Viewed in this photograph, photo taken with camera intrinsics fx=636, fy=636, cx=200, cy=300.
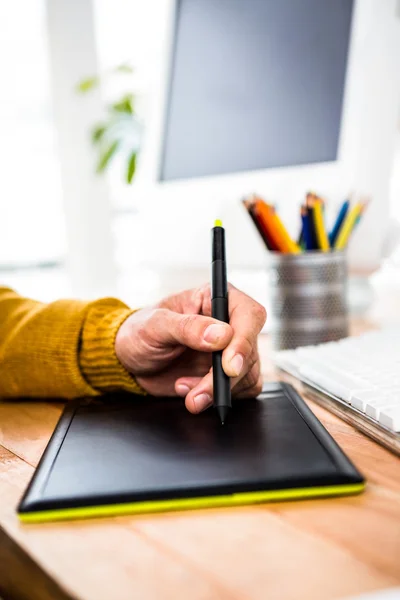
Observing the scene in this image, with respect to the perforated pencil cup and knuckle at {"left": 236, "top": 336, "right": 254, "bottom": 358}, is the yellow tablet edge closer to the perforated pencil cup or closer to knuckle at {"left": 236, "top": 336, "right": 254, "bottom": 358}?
knuckle at {"left": 236, "top": 336, "right": 254, "bottom": 358}

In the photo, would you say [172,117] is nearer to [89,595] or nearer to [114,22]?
[89,595]

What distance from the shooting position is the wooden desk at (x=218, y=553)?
0.83 ft

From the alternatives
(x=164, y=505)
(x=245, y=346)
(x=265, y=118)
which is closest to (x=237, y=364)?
(x=245, y=346)

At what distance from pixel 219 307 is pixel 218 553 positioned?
24 centimetres

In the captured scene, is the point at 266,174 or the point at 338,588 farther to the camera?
the point at 266,174

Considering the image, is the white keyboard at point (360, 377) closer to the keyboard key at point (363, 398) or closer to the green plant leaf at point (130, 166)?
the keyboard key at point (363, 398)

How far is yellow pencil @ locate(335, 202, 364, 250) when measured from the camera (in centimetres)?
72

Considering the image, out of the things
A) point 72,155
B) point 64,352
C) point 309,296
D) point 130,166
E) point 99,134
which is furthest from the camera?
point 72,155

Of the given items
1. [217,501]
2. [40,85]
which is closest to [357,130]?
[217,501]

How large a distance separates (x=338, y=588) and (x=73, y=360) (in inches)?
15.5

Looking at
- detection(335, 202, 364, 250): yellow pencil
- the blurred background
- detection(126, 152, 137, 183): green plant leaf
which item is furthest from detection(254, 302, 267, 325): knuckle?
detection(126, 152, 137, 183): green plant leaf

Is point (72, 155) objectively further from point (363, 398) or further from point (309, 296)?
point (363, 398)

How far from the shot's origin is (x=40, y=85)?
1.82m

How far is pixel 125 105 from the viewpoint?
142cm
